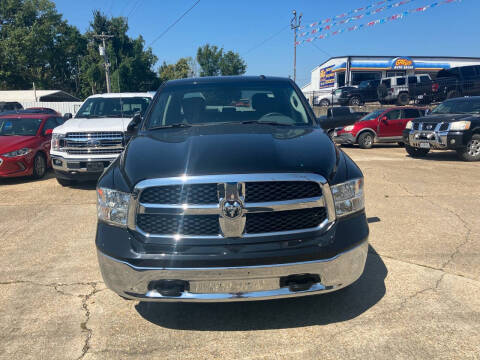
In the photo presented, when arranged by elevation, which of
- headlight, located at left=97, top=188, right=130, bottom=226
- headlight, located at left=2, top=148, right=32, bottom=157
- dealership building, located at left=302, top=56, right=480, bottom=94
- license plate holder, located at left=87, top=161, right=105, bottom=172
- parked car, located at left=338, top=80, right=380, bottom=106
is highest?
dealership building, located at left=302, top=56, right=480, bottom=94

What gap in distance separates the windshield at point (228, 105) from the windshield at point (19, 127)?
657cm

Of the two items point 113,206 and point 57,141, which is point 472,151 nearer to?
point 57,141

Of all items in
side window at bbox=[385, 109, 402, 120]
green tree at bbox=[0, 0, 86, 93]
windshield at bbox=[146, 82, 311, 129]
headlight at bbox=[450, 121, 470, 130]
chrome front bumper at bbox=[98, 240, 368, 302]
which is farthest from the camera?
green tree at bbox=[0, 0, 86, 93]

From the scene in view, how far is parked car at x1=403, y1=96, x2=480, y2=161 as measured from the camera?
990 cm

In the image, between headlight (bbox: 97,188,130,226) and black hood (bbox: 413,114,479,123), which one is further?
black hood (bbox: 413,114,479,123)

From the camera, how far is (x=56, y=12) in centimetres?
5306

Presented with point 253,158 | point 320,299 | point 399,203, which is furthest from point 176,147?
point 399,203

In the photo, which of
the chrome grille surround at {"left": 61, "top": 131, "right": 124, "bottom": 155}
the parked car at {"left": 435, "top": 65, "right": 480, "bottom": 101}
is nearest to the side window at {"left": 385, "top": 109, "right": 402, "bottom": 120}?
the parked car at {"left": 435, "top": 65, "right": 480, "bottom": 101}

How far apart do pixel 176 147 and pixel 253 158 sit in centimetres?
64

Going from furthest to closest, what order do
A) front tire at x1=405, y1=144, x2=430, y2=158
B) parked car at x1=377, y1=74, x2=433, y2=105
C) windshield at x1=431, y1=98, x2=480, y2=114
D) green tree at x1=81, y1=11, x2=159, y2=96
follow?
green tree at x1=81, y1=11, x2=159, y2=96 → parked car at x1=377, y1=74, x2=433, y2=105 → front tire at x1=405, y1=144, x2=430, y2=158 → windshield at x1=431, y1=98, x2=480, y2=114

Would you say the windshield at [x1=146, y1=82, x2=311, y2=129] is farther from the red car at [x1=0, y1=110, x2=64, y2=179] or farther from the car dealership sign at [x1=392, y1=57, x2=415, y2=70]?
the car dealership sign at [x1=392, y1=57, x2=415, y2=70]

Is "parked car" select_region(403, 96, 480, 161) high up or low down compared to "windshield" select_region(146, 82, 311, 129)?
down

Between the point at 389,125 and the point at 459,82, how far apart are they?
1145 cm

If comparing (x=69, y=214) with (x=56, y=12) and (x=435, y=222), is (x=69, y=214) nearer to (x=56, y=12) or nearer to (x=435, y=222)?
(x=435, y=222)
